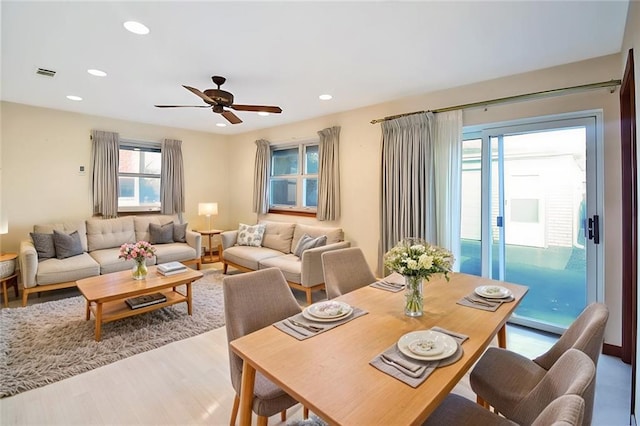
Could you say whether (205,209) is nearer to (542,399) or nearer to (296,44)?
(296,44)

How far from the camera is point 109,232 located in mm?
4824

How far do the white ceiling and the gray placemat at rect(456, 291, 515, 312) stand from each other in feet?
5.88

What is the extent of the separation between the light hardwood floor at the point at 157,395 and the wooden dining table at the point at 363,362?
888 millimetres

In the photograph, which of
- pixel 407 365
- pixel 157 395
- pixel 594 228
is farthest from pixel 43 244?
pixel 594 228

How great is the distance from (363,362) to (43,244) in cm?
459

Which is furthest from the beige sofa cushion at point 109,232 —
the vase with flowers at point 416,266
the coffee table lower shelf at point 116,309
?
the vase with flowers at point 416,266

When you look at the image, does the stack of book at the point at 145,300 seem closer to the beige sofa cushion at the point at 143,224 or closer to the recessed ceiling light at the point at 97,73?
the beige sofa cushion at the point at 143,224

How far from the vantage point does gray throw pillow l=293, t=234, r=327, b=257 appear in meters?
4.21

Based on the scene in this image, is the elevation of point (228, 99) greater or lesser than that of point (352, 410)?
greater

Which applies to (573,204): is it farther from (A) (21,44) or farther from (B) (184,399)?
(A) (21,44)

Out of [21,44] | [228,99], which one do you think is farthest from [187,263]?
[21,44]

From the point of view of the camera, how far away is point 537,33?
2.31m

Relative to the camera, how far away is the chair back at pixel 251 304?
1639 mm

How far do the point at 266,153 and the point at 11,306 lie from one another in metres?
3.93
